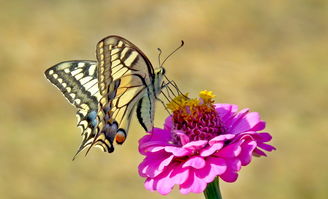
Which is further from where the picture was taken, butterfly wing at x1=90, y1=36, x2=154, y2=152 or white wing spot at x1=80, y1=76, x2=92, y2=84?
white wing spot at x1=80, y1=76, x2=92, y2=84

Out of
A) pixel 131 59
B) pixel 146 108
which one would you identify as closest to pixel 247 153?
pixel 146 108

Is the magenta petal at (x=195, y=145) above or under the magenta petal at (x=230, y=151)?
above

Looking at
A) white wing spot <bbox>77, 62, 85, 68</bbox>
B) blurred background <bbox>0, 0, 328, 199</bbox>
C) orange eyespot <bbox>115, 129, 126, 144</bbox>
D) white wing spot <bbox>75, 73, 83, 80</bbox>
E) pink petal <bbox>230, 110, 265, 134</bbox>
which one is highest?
blurred background <bbox>0, 0, 328, 199</bbox>

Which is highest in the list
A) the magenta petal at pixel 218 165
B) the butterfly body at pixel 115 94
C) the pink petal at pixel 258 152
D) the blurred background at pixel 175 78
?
the blurred background at pixel 175 78

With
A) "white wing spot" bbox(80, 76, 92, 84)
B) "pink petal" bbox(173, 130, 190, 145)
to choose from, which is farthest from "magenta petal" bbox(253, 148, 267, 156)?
"white wing spot" bbox(80, 76, 92, 84)

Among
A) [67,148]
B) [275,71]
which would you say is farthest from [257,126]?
[275,71]

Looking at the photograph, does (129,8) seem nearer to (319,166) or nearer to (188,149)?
(319,166)

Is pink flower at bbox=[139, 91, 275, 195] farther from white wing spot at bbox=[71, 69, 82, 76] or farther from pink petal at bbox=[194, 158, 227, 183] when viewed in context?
white wing spot at bbox=[71, 69, 82, 76]

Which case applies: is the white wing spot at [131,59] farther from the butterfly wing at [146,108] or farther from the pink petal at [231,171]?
the pink petal at [231,171]

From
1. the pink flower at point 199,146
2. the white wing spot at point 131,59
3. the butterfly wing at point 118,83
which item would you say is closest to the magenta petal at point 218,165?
the pink flower at point 199,146
